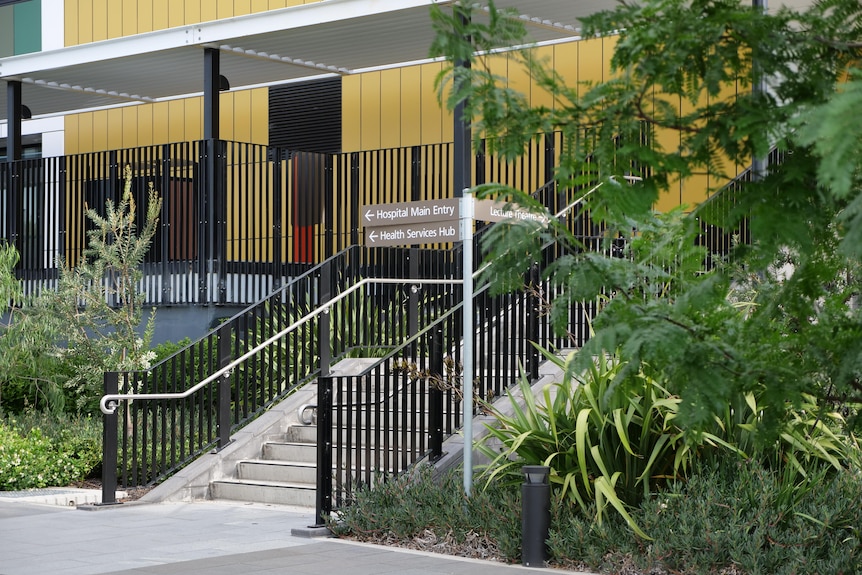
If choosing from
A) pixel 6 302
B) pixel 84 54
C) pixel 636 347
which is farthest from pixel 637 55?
pixel 84 54

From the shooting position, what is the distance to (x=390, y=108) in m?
19.4

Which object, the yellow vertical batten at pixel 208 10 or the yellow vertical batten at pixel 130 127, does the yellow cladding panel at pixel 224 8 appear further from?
the yellow vertical batten at pixel 130 127

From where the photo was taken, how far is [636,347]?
3.79 metres

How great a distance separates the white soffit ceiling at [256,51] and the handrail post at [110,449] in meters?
5.44

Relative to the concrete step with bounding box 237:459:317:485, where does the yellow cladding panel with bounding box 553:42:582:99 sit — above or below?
above

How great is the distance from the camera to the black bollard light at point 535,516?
8.16 meters

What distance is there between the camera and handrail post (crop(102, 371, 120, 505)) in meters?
11.5

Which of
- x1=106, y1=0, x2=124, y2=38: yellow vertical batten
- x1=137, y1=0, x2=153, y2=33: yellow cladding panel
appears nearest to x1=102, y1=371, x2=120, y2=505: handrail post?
x1=137, y1=0, x2=153, y2=33: yellow cladding panel

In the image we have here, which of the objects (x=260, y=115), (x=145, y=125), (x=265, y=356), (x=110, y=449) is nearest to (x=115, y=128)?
(x=145, y=125)

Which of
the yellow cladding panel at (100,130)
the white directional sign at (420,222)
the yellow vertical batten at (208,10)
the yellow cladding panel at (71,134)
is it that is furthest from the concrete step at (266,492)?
the yellow cladding panel at (71,134)

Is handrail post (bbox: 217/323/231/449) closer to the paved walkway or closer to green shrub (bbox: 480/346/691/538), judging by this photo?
the paved walkway

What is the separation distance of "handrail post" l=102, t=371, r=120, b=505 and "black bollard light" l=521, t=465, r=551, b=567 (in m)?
4.80

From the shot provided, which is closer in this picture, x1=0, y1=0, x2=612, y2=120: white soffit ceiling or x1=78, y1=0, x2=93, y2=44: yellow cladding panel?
x1=0, y1=0, x2=612, y2=120: white soffit ceiling

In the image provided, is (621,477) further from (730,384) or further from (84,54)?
(84,54)
